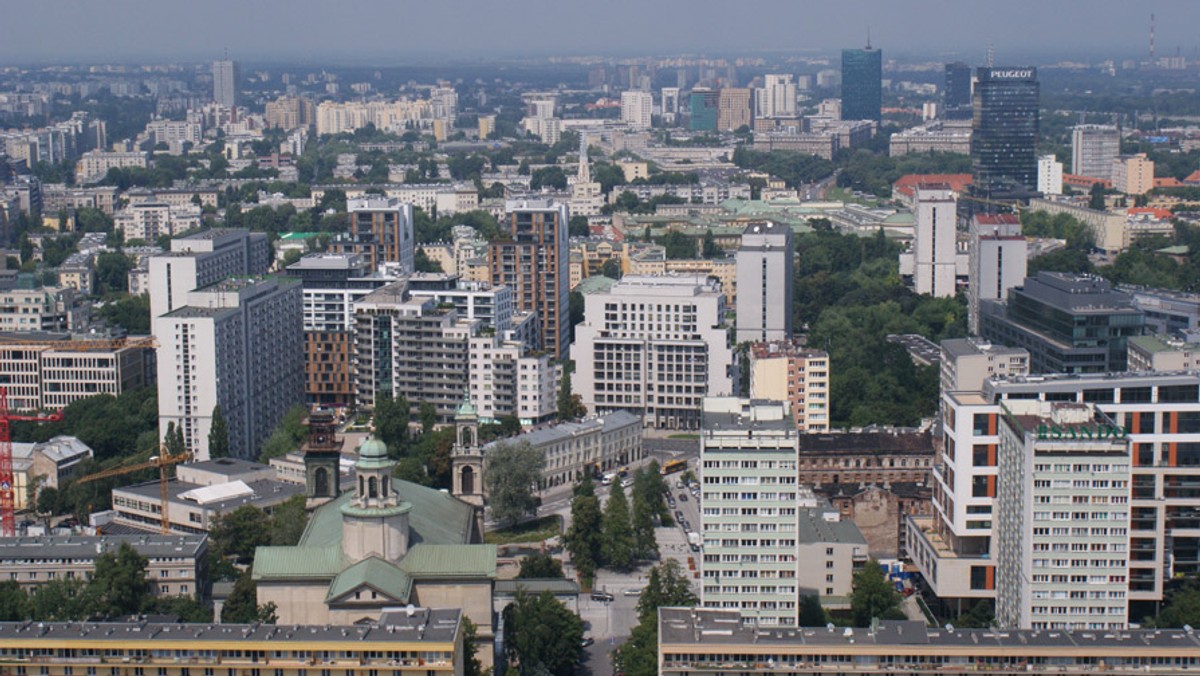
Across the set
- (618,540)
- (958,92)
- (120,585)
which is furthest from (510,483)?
(958,92)

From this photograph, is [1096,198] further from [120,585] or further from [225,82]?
[225,82]

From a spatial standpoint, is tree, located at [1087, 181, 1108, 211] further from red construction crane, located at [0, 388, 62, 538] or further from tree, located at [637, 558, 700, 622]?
tree, located at [637, 558, 700, 622]

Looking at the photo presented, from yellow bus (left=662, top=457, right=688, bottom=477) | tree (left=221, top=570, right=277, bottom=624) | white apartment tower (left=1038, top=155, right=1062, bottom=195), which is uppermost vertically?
white apartment tower (left=1038, top=155, right=1062, bottom=195)

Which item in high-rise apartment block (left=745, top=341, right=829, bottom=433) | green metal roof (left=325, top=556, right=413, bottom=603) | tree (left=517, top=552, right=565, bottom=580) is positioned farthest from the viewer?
high-rise apartment block (left=745, top=341, right=829, bottom=433)

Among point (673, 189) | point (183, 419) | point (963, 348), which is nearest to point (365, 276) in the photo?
point (183, 419)

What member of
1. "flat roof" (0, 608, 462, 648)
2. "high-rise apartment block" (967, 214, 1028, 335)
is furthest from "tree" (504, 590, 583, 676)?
"high-rise apartment block" (967, 214, 1028, 335)

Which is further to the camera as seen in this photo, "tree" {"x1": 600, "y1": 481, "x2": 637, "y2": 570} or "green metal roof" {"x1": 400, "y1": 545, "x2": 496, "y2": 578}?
"tree" {"x1": 600, "y1": 481, "x2": 637, "y2": 570}

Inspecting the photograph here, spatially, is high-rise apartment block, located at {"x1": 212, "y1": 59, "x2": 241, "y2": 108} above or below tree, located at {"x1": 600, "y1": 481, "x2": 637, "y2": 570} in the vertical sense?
above

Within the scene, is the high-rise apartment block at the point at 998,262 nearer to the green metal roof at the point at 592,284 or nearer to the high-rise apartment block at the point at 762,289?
the high-rise apartment block at the point at 762,289
